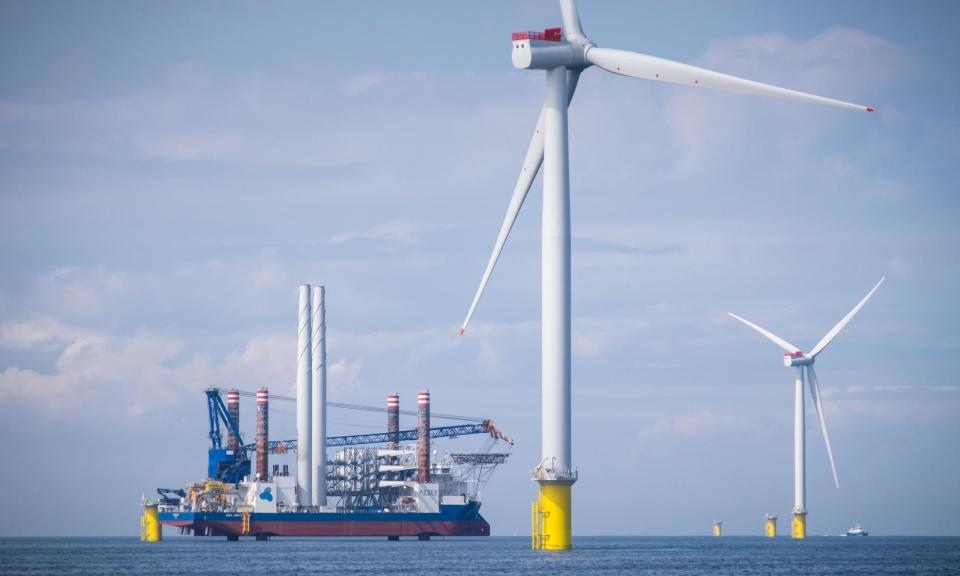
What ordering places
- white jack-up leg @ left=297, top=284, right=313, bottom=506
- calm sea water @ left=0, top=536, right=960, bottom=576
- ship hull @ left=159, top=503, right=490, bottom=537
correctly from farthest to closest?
ship hull @ left=159, top=503, right=490, bottom=537 < white jack-up leg @ left=297, top=284, right=313, bottom=506 < calm sea water @ left=0, top=536, right=960, bottom=576

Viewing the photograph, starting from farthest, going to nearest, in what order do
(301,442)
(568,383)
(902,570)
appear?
(301,442) → (902,570) → (568,383)

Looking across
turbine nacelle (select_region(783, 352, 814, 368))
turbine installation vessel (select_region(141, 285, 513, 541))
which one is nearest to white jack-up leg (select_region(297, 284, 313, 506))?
turbine installation vessel (select_region(141, 285, 513, 541))

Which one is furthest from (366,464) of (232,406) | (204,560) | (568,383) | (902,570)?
(568,383)

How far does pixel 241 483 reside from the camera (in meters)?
182

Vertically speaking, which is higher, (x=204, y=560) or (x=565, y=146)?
(x=565, y=146)

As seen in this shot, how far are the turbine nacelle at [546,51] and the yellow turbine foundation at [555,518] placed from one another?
28104 mm

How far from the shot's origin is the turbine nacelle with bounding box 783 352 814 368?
17600cm

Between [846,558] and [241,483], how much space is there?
268ft

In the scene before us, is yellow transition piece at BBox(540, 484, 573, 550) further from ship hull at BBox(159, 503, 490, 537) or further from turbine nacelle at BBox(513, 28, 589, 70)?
ship hull at BBox(159, 503, 490, 537)

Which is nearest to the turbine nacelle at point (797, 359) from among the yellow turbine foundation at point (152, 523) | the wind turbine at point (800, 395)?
the wind turbine at point (800, 395)

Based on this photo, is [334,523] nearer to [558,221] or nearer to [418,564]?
[418,564]

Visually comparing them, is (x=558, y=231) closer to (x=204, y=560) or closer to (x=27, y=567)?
(x=204, y=560)

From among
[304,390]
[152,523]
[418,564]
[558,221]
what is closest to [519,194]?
[558,221]

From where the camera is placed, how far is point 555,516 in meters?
88.6
